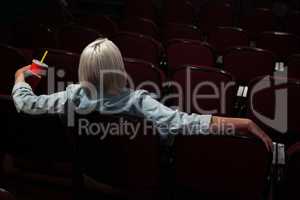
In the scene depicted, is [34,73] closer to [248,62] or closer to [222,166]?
[222,166]

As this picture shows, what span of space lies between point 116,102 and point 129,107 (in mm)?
48

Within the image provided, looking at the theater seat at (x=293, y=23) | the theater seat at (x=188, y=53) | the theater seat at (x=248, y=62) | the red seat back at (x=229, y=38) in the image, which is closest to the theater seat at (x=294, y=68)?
the theater seat at (x=248, y=62)

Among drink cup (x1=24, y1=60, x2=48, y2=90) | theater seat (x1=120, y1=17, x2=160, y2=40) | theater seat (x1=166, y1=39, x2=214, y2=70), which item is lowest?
drink cup (x1=24, y1=60, x2=48, y2=90)

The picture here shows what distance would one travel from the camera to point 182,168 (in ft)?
5.29

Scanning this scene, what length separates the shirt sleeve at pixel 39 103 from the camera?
1.50 metres

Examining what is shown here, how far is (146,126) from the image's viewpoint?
4.42 ft

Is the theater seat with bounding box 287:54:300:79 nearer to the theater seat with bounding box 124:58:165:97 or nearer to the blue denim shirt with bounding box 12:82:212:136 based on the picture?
the theater seat with bounding box 124:58:165:97

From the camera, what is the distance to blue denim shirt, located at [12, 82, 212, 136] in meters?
1.44

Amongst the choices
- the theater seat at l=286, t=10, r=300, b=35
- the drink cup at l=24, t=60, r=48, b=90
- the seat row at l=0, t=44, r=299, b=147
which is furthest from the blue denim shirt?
the theater seat at l=286, t=10, r=300, b=35

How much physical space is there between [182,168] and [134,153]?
255 millimetres

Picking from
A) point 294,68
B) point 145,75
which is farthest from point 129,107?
point 294,68

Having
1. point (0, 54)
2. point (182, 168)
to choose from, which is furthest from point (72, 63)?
point (182, 168)

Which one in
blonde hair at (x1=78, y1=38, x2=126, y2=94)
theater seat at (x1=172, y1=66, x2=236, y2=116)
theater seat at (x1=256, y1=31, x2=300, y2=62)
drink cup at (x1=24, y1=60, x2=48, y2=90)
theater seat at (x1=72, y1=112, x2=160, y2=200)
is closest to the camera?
theater seat at (x1=72, y1=112, x2=160, y2=200)

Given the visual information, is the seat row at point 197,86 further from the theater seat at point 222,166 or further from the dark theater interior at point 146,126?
the theater seat at point 222,166
